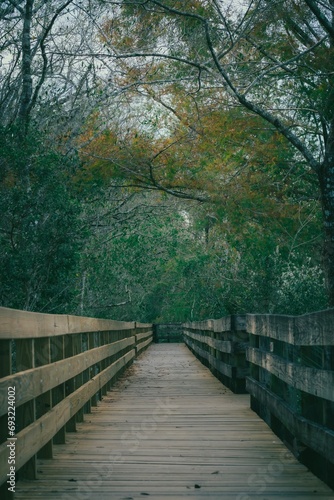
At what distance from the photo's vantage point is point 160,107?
52.5 feet

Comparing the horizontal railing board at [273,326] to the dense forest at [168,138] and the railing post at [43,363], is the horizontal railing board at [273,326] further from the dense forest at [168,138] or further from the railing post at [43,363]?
the dense forest at [168,138]

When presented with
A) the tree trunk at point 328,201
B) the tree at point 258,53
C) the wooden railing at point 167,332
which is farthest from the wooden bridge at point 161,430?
the wooden railing at point 167,332

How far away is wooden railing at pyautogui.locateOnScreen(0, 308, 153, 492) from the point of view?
11.7 ft

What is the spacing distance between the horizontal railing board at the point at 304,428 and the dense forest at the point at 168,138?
491 cm

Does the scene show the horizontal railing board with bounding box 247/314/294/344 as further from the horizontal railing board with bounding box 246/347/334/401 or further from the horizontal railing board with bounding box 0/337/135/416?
the horizontal railing board with bounding box 0/337/135/416

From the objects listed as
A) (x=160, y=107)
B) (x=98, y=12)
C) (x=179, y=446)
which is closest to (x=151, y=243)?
(x=160, y=107)

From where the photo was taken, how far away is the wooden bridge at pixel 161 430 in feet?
13.0

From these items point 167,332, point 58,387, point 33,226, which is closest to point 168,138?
point 33,226

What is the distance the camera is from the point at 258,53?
13.1m

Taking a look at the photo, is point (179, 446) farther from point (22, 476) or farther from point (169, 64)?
point (169, 64)

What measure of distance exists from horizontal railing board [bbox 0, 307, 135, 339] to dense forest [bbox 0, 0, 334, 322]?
4.31m

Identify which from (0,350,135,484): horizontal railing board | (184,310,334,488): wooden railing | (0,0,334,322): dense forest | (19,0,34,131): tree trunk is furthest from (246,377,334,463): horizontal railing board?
(19,0,34,131): tree trunk

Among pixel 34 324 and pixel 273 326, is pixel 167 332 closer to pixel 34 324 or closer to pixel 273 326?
pixel 273 326

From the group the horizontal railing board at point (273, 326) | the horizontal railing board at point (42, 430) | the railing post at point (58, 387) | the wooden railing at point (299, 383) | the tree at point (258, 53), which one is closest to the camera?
the horizontal railing board at point (42, 430)
